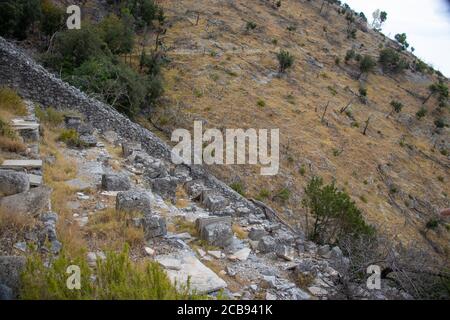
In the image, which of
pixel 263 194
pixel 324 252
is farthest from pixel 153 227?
pixel 263 194

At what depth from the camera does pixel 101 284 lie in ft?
11.6

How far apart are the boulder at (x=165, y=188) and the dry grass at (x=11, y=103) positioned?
4295 mm

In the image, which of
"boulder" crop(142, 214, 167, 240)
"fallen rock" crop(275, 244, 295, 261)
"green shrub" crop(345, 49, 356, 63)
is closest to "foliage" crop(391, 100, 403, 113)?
"green shrub" crop(345, 49, 356, 63)

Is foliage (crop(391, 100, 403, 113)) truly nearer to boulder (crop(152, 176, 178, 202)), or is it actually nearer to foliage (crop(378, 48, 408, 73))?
foliage (crop(378, 48, 408, 73))

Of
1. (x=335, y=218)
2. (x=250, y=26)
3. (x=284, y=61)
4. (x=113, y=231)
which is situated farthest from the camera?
(x=250, y=26)

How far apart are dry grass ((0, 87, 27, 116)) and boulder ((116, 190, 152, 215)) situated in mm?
5233

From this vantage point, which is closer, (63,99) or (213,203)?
(213,203)

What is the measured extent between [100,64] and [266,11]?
88.4 ft

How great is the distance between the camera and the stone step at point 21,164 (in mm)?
6221

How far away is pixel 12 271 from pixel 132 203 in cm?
249

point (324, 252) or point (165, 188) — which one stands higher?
point (324, 252)

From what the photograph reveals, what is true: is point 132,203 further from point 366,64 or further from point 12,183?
point 366,64
